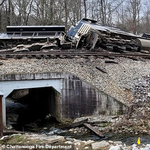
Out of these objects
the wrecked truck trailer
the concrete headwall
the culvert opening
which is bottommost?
the culvert opening

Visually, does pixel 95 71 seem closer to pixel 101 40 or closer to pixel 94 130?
pixel 94 130

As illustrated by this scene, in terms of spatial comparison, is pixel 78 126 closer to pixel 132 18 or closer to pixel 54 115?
pixel 54 115

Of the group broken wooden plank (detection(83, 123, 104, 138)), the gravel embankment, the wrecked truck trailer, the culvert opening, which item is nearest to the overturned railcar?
the wrecked truck trailer

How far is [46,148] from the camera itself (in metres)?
5.55

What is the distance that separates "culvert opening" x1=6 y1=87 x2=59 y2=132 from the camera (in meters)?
10.0

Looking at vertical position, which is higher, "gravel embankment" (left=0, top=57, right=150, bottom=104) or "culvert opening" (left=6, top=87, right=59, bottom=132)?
"gravel embankment" (left=0, top=57, right=150, bottom=104)

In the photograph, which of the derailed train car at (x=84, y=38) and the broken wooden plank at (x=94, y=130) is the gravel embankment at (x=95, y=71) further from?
the derailed train car at (x=84, y=38)

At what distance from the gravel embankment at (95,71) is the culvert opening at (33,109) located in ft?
4.34

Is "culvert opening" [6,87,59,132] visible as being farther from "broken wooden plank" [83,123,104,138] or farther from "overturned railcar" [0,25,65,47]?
"overturned railcar" [0,25,65,47]

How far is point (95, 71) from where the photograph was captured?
10586mm

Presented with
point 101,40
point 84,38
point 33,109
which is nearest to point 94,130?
point 33,109

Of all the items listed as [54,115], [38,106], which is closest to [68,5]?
[38,106]

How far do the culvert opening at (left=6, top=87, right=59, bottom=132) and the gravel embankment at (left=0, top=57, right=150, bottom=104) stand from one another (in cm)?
132

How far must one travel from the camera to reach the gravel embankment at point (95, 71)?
31.5 feet
